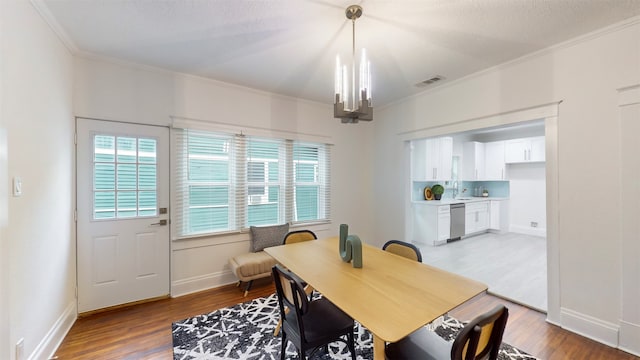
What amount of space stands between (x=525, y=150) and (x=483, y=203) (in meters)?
1.61

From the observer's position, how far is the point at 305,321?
175cm

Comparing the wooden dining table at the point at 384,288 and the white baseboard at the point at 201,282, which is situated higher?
the wooden dining table at the point at 384,288

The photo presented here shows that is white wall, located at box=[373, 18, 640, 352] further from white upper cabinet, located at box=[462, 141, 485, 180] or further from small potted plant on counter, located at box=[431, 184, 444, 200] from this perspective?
white upper cabinet, located at box=[462, 141, 485, 180]

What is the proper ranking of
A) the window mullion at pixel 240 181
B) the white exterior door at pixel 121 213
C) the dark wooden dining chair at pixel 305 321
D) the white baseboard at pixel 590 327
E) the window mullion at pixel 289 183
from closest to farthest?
the dark wooden dining chair at pixel 305 321 → the white baseboard at pixel 590 327 → the white exterior door at pixel 121 213 → the window mullion at pixel 240 181 → the window mullion at pixel 289 183

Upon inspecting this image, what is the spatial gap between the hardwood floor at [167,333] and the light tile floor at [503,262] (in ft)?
1.20

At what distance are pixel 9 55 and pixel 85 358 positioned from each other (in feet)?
7.47

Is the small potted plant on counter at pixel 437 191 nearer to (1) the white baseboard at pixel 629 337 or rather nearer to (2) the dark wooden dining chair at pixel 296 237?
(1) the white baseboard at pixel 629 337

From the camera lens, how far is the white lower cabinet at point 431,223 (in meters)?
5.25

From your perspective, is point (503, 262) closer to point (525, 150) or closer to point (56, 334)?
point (525, 150)

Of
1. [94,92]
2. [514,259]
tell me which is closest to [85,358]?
[94,92]

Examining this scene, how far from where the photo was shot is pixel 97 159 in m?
2.76

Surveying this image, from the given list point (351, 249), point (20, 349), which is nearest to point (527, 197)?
point (351, 249)

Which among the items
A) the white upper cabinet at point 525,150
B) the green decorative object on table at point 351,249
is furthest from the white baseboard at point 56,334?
the white upper cabinet at point 525,150

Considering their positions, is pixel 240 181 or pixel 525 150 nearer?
pixel 240 181
